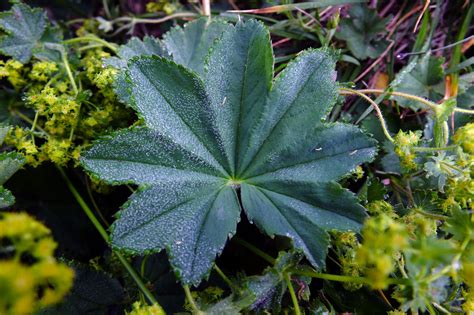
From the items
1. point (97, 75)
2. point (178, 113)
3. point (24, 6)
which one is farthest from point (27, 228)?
point (24, 6)

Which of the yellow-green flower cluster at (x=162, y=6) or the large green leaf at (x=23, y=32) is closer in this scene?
the large green leaf at (x=23, y=32)

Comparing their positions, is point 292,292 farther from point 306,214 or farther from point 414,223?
point 414,223

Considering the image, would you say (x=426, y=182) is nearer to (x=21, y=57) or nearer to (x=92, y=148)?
(x=92, y=148)

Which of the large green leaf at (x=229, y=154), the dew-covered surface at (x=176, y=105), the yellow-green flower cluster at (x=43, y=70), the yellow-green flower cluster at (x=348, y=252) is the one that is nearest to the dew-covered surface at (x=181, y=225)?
the large green leaf at (x=229, y=154)

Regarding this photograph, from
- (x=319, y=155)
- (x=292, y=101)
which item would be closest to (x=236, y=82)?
(x=292, y=101)

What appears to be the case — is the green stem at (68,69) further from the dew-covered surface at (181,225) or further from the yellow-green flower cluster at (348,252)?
the yellow-green flower cluster at (348,252)

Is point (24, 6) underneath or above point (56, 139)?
above
